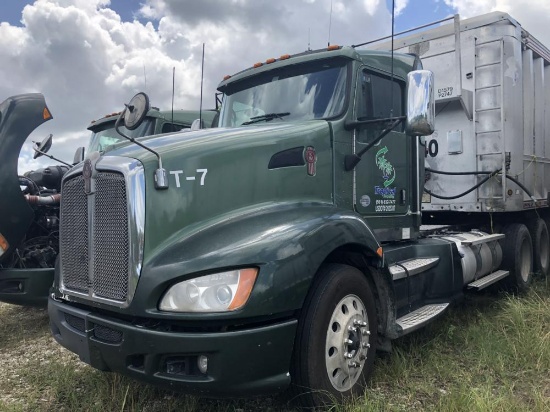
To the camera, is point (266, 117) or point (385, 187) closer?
point (266, 117)

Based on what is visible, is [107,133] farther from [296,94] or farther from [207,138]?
[207,138]

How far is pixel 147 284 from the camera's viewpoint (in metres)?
2.67

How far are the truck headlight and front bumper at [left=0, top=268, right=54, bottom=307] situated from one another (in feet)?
9.64

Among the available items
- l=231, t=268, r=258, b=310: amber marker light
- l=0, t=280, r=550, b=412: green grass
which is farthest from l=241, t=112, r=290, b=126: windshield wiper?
l=0, t=280, r=550, b=412: green grass

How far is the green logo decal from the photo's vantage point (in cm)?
425

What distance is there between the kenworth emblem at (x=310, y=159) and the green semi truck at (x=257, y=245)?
11mm

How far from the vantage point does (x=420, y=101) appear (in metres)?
3.46

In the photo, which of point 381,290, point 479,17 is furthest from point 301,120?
point 479,17

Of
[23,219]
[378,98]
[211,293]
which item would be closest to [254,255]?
[211,293]

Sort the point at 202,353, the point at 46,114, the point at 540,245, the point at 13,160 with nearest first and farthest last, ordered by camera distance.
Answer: the point at 202,353, the point at 13,160, the point at 46,114, the point at 540,245

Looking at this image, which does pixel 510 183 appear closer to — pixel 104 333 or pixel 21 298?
pixel 104 333

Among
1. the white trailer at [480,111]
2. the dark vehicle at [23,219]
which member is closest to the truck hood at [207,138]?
the dark vehicle at [23,219]

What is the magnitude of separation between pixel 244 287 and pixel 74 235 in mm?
1399

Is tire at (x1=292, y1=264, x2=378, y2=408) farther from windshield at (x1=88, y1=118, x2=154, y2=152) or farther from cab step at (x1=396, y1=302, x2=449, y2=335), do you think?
A: windshield at (x1=88, y1=118, x2=154, y2=152)
